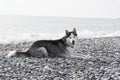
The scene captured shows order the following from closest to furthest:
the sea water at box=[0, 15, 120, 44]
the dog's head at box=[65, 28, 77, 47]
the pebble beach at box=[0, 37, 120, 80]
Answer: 1. the pebble beach at box=[0, 37, 120, 80]
2. the dog's head at box=[65, 28, 77, 47]
3. the sea water at box=[0, 15, 120, 44]

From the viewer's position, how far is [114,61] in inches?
509

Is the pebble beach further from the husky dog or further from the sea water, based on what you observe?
the sea water

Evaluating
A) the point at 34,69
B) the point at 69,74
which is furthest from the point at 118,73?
the point at 34,69

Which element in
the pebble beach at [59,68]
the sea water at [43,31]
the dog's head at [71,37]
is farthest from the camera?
the sea water at [43,31]

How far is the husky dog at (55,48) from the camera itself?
14.2 meters

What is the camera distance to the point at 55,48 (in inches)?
564

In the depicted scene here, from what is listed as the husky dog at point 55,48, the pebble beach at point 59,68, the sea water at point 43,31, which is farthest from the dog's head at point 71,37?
the sea water at point 43,31

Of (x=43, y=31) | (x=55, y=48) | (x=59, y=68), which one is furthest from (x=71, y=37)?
(x=43, y=31)

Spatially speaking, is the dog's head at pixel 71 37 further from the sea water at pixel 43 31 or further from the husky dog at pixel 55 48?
the sea water at pixel 43 31

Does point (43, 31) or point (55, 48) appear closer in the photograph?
point (55, 48)

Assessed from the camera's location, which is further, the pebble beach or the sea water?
the sea water

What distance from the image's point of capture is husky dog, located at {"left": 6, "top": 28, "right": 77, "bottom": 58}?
14.2m

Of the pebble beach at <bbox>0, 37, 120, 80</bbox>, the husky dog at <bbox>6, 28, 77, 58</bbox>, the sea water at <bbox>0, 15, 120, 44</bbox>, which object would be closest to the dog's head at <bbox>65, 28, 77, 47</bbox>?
the husky dog at <bbox>6, 28, 77, 58</bbox>

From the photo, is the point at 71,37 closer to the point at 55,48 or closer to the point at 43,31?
the point at 55,48
